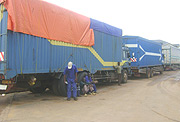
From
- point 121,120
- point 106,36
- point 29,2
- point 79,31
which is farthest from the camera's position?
point 106,36

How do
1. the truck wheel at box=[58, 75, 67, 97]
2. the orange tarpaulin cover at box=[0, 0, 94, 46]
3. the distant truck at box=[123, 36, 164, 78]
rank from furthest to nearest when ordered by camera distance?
the distant truck at box=[123, 36, 164, 78] → the truck wheel at box=[58, 75, 67, 97] → the orange tarpaulin cover at box=[0, 0, 94, 46]

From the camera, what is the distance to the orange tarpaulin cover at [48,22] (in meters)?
5.58

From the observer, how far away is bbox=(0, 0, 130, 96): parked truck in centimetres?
548

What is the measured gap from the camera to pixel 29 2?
19.9ft

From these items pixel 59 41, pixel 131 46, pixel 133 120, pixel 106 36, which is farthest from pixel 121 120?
pixel 131 46

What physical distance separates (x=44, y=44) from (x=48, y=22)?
0.95 m

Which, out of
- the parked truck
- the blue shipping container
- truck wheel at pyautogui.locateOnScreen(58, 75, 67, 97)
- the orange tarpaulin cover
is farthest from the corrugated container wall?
truck wheel at pyautogui.locateOnScreen(58, 75, 67, 97)

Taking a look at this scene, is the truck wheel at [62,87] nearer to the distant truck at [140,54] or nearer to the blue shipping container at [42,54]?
the blue shipping container at [42,54]

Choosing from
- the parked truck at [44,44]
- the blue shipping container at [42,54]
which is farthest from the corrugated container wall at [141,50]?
the blue shipping container at [42,54]

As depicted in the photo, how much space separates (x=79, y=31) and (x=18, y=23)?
129 inches

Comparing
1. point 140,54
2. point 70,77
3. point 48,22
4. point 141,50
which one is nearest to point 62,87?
point 70,77

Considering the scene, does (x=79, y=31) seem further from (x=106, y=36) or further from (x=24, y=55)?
(x=24, y=55)

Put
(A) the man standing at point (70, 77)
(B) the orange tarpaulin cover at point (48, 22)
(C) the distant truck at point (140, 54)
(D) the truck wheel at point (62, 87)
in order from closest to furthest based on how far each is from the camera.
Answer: (B) the orange tarpaulin cover at point (48, 22)
(A) the man standing at point (70, 77)
(D) the truck wheel at point (62, 87)
(C) the distant truck at point (140, 54)

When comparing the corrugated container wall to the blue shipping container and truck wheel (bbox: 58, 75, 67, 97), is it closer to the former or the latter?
the blue shipping container
